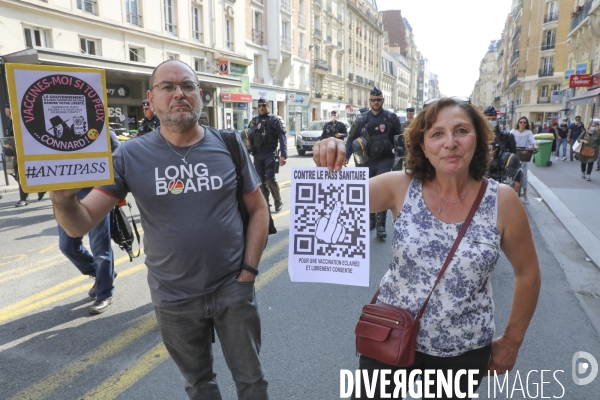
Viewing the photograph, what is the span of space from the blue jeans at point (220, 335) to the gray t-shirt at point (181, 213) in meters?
0.06

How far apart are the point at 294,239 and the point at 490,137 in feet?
2.99

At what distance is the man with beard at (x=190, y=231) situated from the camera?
6.37ft

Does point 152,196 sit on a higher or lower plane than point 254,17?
lower

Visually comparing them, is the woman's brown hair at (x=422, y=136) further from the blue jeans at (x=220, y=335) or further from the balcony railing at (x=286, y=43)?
the balcony railing at (x=286, y=43)

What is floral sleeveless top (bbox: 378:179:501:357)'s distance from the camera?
1583mm

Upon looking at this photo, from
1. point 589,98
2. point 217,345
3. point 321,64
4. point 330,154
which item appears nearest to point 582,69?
point 589,98

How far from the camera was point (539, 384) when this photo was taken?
2836 millimetres

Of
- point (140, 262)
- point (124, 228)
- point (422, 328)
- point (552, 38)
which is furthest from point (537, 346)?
point (552, 38)

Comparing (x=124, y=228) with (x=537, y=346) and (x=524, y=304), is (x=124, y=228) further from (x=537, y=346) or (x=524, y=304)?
(x=537, y=346)

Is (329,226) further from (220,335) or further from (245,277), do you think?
(220,335)

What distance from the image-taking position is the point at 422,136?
5.86ft

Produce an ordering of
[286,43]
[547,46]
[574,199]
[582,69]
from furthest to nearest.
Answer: [547,46]
[286,43]
[582,69]
[574,199]

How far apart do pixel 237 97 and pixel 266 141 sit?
22197 mm

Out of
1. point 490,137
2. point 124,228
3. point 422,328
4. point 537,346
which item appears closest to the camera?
point 422,328
